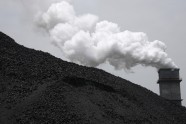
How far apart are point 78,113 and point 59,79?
2.91 metres

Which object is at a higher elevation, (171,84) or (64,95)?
(171,84)

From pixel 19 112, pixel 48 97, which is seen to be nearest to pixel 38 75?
pixel 48 97

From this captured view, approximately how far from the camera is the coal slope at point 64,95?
41.8 feet

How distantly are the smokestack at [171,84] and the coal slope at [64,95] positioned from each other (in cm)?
839

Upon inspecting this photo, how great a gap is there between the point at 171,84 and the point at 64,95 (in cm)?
1736

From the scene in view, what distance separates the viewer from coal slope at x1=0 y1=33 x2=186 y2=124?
502 inches

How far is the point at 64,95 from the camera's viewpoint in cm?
1417

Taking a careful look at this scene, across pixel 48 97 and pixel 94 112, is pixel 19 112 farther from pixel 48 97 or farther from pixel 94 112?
pixel 94 112

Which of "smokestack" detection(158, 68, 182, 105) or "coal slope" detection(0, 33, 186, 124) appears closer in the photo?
"coal slope" detection(0, 33, 186, 124)

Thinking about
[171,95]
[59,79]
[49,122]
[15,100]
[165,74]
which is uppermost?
[165,74]

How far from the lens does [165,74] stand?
1158 inches

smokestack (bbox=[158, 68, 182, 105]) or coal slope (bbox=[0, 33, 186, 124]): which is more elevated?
smokestack (bbox=[158, 68, 182, 105])

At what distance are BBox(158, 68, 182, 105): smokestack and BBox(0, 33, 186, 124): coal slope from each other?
8.39m

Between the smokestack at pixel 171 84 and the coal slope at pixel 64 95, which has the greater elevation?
the smokestack at pixel 171 84
